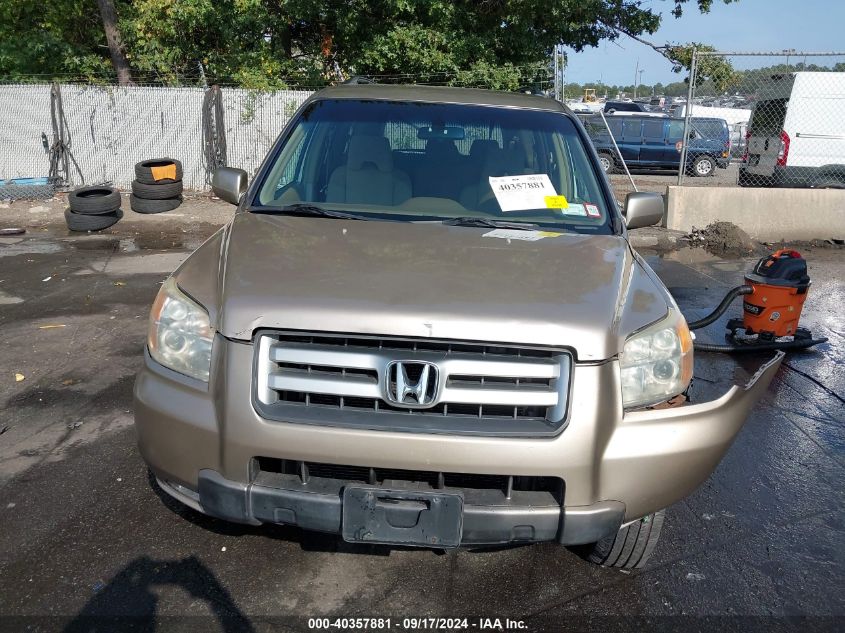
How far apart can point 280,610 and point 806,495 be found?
110 inches

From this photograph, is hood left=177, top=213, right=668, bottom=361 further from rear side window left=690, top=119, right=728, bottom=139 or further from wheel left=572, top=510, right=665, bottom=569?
rear side window left=690, top=119, right=728, bottom=139

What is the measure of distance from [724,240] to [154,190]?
909cm

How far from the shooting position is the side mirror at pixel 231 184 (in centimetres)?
407

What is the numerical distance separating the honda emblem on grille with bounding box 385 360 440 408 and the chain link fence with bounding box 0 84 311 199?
12.7 metres

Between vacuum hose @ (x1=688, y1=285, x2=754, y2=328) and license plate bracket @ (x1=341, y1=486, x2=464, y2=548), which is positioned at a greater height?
license plate bracket @ (x1=341, y1=486, x2=464, y2=548)

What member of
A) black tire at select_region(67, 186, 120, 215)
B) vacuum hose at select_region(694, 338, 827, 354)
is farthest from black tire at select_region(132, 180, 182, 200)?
vacuum hose at select_region(694, 338, 827, 354)

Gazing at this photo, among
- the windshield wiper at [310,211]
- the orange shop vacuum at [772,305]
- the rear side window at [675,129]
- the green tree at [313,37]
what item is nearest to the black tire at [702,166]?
the rear side window at [675,129]

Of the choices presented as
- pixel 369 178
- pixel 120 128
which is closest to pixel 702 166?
pixel 120 128

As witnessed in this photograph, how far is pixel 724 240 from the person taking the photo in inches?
418

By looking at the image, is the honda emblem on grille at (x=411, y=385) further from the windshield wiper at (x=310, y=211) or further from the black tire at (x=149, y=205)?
the black tire at (x=149, y=205)

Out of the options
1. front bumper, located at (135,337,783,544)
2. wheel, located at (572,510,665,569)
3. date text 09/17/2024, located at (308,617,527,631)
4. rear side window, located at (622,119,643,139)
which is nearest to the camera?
front bumper, located at (135,337,783,544)

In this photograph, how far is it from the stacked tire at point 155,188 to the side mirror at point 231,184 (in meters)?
8.97

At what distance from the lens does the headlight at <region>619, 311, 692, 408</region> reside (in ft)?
8.64

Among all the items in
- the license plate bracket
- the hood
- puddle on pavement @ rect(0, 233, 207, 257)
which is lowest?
puddle on pavement @ rect(0, 233, 207, 257)
